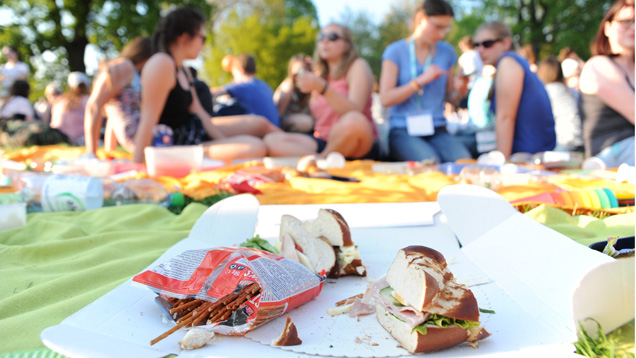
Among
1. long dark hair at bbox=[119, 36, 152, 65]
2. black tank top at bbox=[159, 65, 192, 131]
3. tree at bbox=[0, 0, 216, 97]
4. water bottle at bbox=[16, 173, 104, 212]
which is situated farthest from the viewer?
tree at bbox=[0, 0, 216, 97]

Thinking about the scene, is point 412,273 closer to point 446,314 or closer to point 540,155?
point 446,314

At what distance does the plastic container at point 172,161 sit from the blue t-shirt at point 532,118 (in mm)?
2520

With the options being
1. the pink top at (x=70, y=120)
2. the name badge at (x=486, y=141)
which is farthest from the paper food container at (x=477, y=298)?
the pink top at (x=70, y=120)

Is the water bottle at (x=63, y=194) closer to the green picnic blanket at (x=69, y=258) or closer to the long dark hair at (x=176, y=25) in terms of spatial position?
the green picnic blanket at (x=69, y=258)

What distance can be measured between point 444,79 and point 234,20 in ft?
76.6

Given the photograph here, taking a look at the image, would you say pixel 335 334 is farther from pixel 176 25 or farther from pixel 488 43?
pixel 488 43

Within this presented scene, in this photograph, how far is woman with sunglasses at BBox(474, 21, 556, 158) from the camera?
3889 millimetres

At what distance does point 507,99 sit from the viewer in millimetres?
3922

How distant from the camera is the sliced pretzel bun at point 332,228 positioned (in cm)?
140

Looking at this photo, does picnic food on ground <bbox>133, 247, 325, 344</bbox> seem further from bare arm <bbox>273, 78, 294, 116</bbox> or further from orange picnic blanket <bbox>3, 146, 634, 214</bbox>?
bare arm <bbox>273, 78, 294, 116</bbox>

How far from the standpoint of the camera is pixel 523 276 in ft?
3.85

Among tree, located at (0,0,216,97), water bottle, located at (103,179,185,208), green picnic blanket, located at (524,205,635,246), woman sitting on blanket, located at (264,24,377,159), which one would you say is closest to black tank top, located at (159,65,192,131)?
woman sitting on blanket, located at (264,24,377,159)

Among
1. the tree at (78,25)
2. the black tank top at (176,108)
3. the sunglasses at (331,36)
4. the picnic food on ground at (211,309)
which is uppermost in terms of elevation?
the tree at (78,25)

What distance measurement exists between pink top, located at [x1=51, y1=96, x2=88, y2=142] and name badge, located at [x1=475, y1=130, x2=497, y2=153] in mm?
6502
